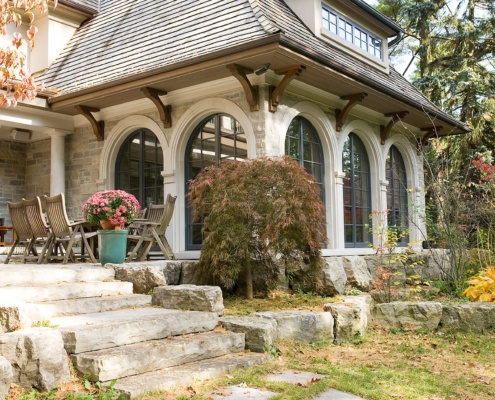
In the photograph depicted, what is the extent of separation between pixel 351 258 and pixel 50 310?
4717 millimetres

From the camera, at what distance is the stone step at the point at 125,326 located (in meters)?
4.08

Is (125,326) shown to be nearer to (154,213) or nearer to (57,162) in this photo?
(154,213)

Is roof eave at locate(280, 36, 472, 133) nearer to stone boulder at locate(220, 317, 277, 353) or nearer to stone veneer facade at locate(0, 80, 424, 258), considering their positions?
stone veneer facade at locate(0, 80, 424, 258)

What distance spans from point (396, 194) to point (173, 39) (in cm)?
610

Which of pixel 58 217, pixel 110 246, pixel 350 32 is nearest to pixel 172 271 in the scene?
pixel 110 246

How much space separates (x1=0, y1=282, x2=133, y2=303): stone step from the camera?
16.0ft

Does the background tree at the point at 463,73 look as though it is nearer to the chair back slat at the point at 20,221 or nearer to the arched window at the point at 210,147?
the arched window at the point at 210,147

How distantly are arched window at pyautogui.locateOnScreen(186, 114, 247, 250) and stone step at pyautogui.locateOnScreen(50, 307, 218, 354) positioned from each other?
388 cm

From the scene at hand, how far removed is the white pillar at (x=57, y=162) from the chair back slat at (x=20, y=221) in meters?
2.97

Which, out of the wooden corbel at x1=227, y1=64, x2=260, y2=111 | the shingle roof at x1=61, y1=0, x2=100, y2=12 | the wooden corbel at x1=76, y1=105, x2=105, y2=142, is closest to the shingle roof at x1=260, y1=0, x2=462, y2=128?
the wooden corbel at x1=227, y1=64, x2=260, y2=111

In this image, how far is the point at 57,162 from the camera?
10859mm

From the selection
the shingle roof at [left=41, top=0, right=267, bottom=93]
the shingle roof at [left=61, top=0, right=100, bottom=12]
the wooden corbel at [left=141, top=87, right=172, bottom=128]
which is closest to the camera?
the shingle roof at [left=41, top=0, right=267, bottom=93]

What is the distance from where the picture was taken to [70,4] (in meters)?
12.2

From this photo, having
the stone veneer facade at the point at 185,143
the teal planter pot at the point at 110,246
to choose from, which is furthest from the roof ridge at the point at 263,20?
the teal planter pot at the point at 110,246
